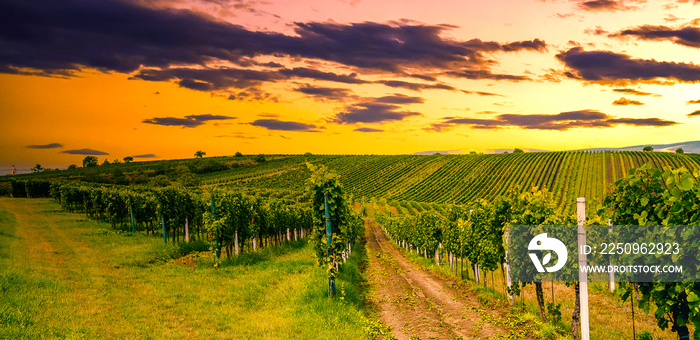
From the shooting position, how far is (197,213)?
2684cm

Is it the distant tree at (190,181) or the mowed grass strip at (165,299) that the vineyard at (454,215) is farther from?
the distant tree at (190,181)

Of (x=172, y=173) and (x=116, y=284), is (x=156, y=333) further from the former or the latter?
(x=172, y=173)

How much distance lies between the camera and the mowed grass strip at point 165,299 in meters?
8.80

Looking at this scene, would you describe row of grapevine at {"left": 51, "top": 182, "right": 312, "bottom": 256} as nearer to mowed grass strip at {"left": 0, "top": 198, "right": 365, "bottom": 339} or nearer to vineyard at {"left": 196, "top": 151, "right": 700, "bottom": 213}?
mowed grass strip at {"left": 0, "top": 198, "right": 365, "bottom": 339}

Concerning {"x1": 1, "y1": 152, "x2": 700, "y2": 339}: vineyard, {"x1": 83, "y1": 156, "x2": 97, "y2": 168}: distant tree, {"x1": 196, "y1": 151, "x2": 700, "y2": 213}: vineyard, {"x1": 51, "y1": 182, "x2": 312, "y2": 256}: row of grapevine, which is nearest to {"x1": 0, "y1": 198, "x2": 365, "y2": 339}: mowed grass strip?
{"x1": 1, "y1": 152, "x2": 700, "y2": 339}: vineyard

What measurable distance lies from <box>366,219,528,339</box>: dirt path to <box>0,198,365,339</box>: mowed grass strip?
1.09 meters

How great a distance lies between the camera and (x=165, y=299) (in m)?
11.7

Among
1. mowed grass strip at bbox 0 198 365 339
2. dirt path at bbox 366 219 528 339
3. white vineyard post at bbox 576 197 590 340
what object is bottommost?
dirt path at bbox 366 219 528 339

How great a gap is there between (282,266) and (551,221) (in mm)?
11821

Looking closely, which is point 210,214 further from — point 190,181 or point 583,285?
point 190,181

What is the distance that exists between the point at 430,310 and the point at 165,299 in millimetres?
8749

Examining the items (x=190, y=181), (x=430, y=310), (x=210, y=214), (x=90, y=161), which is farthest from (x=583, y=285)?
(x=90, y=161)

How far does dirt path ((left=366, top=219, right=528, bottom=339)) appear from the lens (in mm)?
9328

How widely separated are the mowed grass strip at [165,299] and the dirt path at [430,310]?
1.09m
